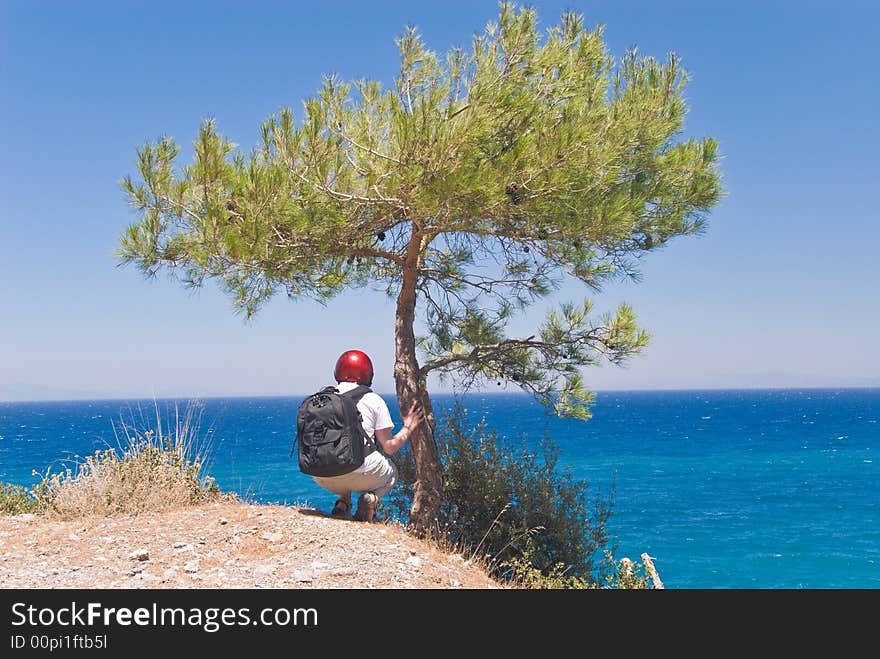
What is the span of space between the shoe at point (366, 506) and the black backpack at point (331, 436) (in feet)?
2.02

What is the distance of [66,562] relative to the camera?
6.12 metres

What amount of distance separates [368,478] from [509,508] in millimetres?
3155

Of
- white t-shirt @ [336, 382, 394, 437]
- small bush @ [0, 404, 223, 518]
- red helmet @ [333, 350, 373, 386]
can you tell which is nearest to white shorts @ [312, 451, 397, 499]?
white t-shirt @ [336, 382, 394, 437]

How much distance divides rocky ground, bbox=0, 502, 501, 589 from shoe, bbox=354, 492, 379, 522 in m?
0.18

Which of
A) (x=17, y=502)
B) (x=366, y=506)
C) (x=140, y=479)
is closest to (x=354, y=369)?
(x=366, y=506)

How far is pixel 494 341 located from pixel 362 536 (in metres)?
3.82

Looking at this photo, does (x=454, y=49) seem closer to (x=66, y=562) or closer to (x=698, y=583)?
(x=66, y=562)

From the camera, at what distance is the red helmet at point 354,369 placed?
7.22m

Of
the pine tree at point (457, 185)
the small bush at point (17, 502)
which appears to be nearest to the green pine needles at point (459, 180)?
the pine tree at point (457, 185)

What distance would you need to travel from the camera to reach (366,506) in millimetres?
7219

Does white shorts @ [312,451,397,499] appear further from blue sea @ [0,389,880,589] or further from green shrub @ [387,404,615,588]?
green shrub @ [387,404,615,588]

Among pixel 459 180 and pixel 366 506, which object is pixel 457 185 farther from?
pixel 366 506

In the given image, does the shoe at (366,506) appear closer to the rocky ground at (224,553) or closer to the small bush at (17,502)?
the rocky ground at (224,553)
